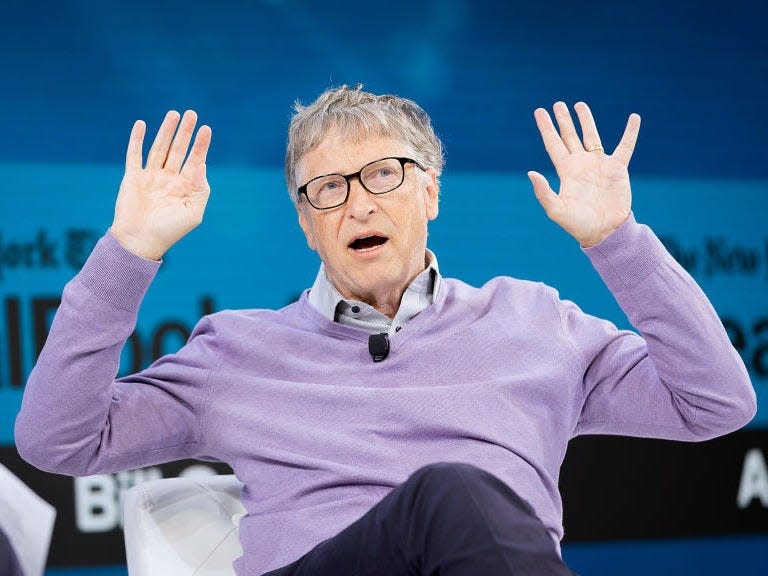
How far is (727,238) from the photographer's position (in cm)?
355

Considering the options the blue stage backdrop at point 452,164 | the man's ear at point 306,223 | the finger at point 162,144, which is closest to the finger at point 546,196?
the man's ear at point 306,223

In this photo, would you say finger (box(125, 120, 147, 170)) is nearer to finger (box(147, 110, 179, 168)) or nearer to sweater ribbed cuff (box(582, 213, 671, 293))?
finger (box(147, 110, 179, 168))

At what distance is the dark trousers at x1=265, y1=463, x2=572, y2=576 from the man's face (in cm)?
66

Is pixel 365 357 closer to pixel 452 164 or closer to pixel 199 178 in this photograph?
pixel 199 178

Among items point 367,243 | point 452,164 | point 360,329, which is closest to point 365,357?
point 360,329

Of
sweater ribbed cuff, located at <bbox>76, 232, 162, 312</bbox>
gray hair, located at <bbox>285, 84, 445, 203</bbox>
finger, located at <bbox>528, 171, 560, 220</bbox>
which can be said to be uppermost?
gray hair, located at <bbox>285, 84, 445, 203</bbox>

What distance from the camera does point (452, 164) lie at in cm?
337

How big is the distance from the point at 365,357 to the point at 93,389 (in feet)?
1.63

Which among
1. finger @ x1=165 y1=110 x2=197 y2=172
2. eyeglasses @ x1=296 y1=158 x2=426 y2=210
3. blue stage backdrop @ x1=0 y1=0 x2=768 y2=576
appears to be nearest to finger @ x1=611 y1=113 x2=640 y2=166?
eyeglasses @ x1=296 y1=158 x2=426 y2=210

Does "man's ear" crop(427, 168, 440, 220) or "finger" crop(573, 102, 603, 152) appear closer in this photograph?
"finger" crop(573, 102, 603, 152)

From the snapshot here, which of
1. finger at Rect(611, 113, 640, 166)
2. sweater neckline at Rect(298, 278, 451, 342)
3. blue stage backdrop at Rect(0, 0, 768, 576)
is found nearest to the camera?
finger at Rect(611, 113, 640, 166)

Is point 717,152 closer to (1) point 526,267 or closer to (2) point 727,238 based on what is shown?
(2) point 727,238

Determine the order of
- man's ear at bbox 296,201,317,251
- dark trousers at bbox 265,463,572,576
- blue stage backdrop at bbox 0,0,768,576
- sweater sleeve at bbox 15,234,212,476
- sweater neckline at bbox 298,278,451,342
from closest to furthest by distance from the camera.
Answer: dark trousers at bbox 265,463,572,576 < sweater sleeve at bbox 15,234,212,476 < sweater neckline at bbox 298,278,451,342 < man's ear at bbox 296,201,317,251 < blue stage backdrop at bbox 0,0,768,576

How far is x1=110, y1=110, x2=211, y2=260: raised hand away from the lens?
68.2 inches
